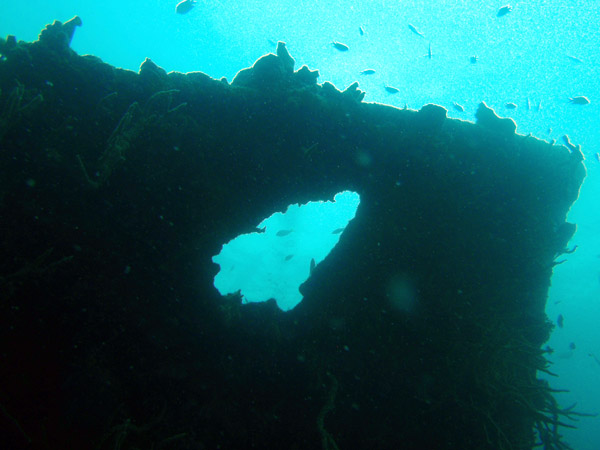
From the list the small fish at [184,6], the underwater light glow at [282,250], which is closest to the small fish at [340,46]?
the small fish at [184,6]

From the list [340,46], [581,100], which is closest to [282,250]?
[340,46]

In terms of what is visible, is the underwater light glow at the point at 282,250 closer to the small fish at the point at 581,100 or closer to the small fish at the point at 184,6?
the small fish at the point at 581,100

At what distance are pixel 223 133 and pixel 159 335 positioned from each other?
3.19m

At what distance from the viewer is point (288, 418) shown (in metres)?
4.39

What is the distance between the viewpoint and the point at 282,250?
1821 inches

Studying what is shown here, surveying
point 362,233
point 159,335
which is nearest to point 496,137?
point 362,233

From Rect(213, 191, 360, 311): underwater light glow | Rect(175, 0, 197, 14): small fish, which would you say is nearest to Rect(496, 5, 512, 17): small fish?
Rect(175, 0, 197, 14): small fish

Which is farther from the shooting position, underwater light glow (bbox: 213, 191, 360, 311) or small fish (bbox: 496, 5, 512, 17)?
underwater light glow (bbox: 213, 191, 360, 311)

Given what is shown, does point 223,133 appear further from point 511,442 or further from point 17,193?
point 511,442

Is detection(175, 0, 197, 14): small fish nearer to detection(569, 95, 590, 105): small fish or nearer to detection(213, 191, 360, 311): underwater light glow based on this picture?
detection(569, 95, 590, 105): small fish

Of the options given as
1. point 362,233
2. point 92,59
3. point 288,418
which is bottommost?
point 288,418

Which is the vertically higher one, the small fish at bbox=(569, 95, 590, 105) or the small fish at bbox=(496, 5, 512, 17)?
the small fish at bbox=(496, 5, 512, 17)

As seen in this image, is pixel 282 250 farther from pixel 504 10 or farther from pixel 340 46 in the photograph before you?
pixel 504 10

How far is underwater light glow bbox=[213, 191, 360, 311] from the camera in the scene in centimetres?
4194
